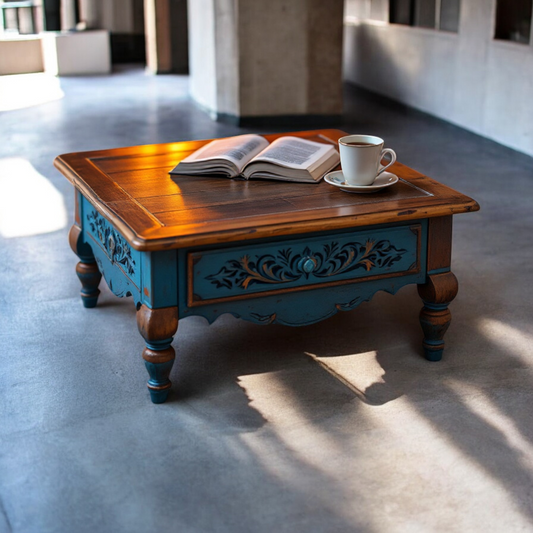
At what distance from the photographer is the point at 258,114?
20.7 feet

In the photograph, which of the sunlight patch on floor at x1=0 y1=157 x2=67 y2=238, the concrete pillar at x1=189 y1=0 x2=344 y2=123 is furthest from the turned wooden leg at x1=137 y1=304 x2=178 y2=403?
the concrete pillar at x1=189 y1=0 x2=344 y2=123

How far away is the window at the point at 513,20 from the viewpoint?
5.14 meters

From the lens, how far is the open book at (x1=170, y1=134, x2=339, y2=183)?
2.53 m

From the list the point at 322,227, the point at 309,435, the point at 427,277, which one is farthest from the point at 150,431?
the point at 427,277

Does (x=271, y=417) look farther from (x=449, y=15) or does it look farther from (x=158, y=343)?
(x=449, y=15)

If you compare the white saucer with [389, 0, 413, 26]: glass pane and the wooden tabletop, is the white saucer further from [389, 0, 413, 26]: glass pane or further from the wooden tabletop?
[389, 0, 413, 26]: glass pane

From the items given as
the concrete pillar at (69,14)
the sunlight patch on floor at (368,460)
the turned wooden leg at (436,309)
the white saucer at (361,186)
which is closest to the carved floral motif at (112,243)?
the sunlight patch on floor at (368,460)

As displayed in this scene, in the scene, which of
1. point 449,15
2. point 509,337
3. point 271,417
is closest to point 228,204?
point 271,417

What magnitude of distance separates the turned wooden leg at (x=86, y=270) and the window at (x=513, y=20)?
3452mm

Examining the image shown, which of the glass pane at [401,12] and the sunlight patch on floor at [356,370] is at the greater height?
the glass pane at [401,12]

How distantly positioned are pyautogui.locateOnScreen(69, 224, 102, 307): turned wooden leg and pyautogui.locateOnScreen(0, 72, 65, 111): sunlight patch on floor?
171 inches

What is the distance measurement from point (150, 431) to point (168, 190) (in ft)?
2.39

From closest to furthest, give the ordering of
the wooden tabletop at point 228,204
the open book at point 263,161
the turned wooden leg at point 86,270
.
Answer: the wooden tabletop at point 228,204 < the open book at point 263,161 < the turned wooden leg at point 86,270

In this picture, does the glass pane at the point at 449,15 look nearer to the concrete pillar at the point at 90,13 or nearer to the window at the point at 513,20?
the window at the point at 513,20
